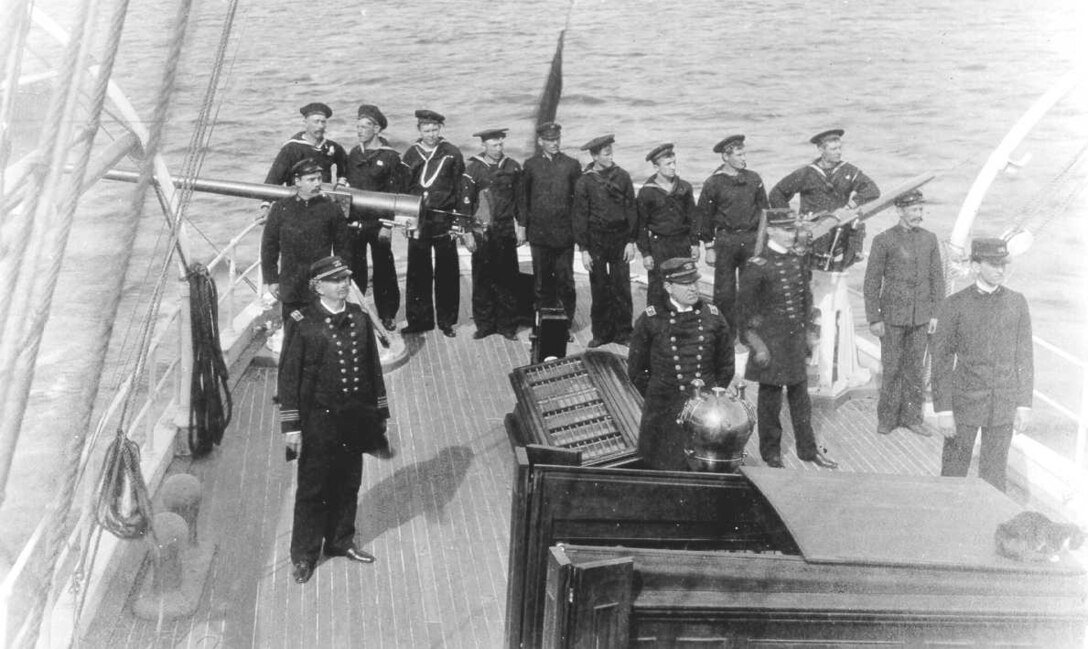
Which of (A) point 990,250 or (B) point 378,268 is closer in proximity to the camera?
(A) point 990,250

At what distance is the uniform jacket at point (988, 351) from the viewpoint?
4969 mm

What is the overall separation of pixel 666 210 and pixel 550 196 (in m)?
0.73

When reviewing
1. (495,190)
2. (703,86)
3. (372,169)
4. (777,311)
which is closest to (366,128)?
(372,169)

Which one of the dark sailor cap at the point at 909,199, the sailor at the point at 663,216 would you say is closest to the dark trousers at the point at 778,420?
the dark sailor cap at the point at 909,199

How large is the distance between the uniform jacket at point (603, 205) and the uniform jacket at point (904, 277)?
1606mm

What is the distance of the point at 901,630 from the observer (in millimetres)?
2576

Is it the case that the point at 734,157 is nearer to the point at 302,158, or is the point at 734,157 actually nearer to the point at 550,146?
the point at 550,146

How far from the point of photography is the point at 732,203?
22.9 ft

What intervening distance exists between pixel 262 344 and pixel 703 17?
102 ft

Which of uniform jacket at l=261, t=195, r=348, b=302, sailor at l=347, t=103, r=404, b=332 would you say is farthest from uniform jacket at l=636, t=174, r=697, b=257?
uniform jacket at l=261, t=195, r=348, b=302

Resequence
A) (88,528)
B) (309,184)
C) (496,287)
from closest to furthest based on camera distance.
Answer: (88,528), (309,184), (496,287)

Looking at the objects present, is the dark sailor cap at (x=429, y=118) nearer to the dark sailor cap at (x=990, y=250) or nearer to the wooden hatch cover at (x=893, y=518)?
the dark sailor cap at (x=990, y=250)

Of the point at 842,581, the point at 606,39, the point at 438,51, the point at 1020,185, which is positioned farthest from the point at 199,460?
the point at 606,39

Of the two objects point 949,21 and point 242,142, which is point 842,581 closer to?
point 242,142
